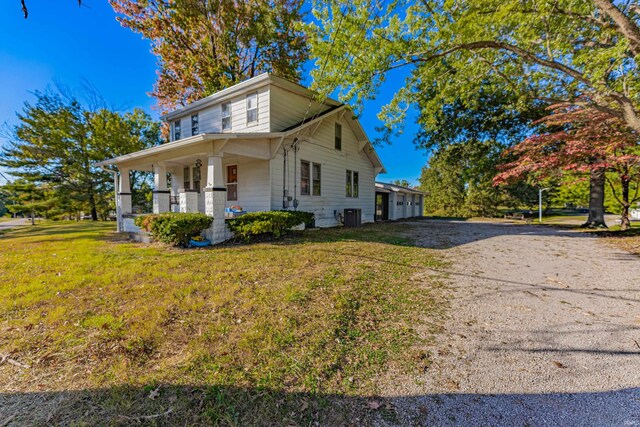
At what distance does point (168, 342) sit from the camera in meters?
2.46

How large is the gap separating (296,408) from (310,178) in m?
9.68

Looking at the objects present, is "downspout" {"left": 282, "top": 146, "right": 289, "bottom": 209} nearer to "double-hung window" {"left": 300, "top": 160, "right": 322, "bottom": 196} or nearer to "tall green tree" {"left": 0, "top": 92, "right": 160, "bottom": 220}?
"double-hung window" {"left": 300, "top": 160, "right": 322, "bottom": 196}

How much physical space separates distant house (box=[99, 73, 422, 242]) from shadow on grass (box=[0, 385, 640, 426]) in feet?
19.2

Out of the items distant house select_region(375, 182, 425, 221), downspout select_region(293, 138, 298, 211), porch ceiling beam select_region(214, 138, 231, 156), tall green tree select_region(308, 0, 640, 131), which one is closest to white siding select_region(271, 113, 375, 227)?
downspout select_region(293, 138, 298, 211)

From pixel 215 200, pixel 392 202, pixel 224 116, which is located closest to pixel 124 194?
pixel 224 116

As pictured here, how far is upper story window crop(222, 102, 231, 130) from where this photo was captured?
35.8ft

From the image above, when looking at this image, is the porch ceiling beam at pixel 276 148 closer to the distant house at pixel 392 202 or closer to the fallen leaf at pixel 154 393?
the fallen leaf at pixel 154 393

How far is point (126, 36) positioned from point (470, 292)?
1987cm

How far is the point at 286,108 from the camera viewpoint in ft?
33.6

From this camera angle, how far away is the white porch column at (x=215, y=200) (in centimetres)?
739

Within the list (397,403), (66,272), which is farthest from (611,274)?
(66,272)

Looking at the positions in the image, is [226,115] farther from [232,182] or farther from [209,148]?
[209,148]

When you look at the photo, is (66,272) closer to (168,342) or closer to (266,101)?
(168,342)

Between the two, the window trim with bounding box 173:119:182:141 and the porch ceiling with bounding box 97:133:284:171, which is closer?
the porch ceiling with bounding box 97:133:284:171
